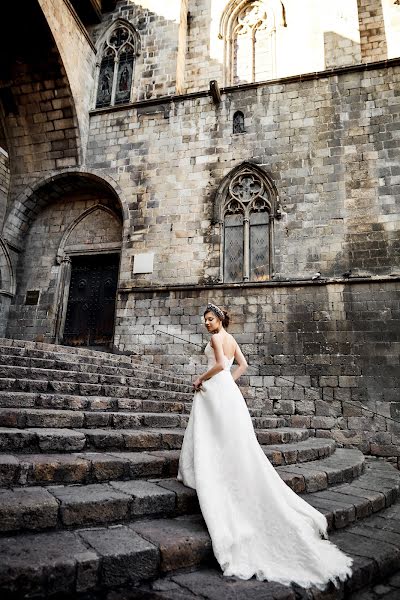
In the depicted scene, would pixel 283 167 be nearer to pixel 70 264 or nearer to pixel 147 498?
pixel 70 264

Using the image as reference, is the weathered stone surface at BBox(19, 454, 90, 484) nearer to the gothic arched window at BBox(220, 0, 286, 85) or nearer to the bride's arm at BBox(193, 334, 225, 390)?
the bride's arm at BBox(193, 334, 225, 390)

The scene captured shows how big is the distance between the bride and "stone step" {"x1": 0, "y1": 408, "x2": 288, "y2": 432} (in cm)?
111

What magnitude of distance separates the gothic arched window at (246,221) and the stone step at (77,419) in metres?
5.33

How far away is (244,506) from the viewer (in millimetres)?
2480

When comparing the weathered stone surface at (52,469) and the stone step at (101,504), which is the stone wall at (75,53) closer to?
→ the weathered stone surface at (52,469)

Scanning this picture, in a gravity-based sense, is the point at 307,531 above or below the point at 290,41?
below

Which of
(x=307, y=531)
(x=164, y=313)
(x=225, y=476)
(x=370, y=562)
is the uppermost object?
(x=164, y=313)

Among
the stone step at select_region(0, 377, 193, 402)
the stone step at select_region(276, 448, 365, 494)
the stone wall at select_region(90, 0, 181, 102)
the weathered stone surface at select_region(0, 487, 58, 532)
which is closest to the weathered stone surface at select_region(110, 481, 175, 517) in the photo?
the weathered stone surface at select_region(0, 487, 58, 532)

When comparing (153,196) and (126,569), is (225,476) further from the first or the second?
(153,196)

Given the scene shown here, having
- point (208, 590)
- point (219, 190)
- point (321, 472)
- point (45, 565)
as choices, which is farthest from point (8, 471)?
point (219, 190)

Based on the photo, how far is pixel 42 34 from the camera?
9.89 meters

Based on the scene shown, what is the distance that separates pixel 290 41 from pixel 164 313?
883 centimetres

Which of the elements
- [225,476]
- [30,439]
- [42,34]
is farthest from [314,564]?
[42,34]

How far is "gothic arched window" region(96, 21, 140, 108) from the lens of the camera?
1181 centimetres
